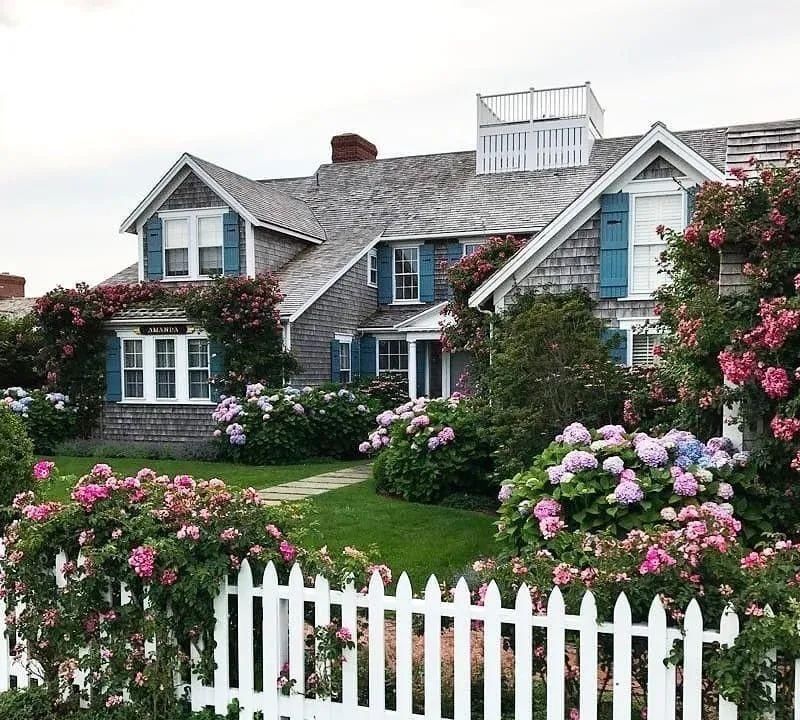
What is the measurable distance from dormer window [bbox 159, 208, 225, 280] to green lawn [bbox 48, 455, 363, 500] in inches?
207

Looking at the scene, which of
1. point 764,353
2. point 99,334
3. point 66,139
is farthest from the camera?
point 99,334

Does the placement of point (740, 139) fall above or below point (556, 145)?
below

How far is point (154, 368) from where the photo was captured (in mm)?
18281

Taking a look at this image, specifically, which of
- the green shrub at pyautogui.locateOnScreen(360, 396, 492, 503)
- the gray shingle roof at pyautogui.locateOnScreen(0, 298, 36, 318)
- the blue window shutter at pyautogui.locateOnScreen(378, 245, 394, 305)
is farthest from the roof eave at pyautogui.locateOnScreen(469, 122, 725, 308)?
the gray shingle roof at pyautogui.locateOnScreen(0, 298, 36, 318)

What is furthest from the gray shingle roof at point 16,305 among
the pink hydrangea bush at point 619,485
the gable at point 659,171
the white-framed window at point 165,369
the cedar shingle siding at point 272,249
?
the pink hydrangea bush at point 619,485

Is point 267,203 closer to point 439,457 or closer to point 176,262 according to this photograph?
point 176,262

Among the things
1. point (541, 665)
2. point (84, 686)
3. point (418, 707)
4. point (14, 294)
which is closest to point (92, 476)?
point (84, 686)

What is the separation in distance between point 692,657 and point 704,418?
15.4ft

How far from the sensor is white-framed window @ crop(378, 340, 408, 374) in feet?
67.8

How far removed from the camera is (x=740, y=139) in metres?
8.05

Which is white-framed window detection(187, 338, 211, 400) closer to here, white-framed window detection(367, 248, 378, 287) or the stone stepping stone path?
the stone stepping stone path

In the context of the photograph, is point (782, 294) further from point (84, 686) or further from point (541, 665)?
point (84, 686)

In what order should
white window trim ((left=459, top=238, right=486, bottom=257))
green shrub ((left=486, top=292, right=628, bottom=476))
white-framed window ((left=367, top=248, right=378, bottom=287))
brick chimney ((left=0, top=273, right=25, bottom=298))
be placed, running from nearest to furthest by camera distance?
green shrub ((left=486, top=292, right=628, bottom=476)) < white window trim ((left=459, top=238, right=486, bottom=257)) < white-framed window ((left=367, top=248, right=378, bottom=287)) < brick chimney ((left=0, top=273, right=25, bottom=298))

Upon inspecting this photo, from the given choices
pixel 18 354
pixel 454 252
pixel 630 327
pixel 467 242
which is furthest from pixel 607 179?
pixel 18 354
